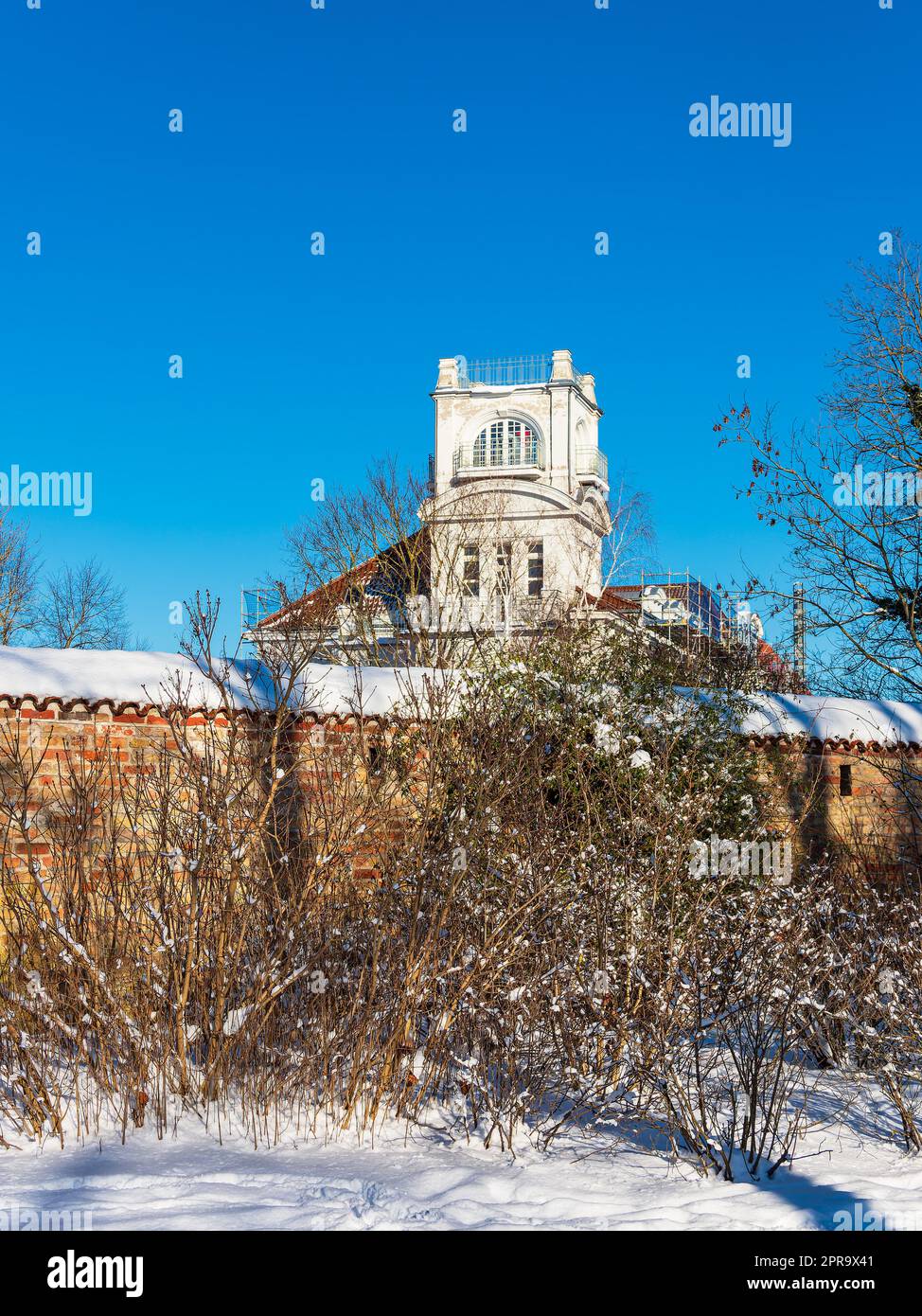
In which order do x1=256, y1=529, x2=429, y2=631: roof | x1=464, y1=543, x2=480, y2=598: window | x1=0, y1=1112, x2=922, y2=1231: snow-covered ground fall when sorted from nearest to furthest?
1. x1=0, y1=1112, x2=922, y2=1231: snow-covered ground
2. x1=256, y1=529, x2=429, y2=631: roof
3. x1=464, y1=543, x2=480, y2=598: window

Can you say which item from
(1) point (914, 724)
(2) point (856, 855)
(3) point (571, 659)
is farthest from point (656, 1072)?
(1) point (914, 724)

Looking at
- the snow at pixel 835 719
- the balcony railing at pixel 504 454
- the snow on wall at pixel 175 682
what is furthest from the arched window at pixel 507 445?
the snow on wall at pixel 175 682

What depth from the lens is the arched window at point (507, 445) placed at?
35906 mm

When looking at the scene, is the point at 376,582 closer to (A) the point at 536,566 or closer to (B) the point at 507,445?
(A) the point at 536,566

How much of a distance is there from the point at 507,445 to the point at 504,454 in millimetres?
332

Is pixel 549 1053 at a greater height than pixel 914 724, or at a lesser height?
lesser

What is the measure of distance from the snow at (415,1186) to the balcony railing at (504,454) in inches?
1239

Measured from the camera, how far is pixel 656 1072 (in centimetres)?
509

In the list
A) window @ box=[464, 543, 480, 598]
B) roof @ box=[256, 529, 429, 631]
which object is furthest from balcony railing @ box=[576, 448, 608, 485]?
roof @ box=[256, 529, 429, 631]

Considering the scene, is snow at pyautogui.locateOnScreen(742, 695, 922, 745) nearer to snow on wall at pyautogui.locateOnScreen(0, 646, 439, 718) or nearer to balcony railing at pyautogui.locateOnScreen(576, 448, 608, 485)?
snow on wall at pyautogui.locateOnScreen(0, 646, 439, 718)

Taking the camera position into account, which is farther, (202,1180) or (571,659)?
(571,659)

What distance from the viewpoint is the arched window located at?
118ft
